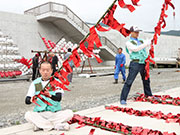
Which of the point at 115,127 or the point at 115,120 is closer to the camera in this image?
the point at 115,127

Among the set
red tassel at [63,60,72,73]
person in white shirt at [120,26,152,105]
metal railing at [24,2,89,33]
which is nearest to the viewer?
red tassel at [63,60,72,73]

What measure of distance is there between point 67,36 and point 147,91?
58.1ft

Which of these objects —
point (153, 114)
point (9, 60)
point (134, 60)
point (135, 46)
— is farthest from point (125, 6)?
point (9, 60)

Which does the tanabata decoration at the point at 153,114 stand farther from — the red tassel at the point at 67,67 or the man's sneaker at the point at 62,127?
the red tassel at the point at 67,67

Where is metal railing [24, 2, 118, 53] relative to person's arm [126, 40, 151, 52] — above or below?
above

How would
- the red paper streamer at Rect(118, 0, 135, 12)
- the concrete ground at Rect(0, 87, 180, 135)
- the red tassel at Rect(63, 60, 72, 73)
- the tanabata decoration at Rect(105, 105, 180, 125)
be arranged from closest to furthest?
the red paper streamer at Rect(118, 0, 135, 12) → the red tassel at Rect(63, 60, 72, 73) → the concrete ground at Rect(0, 87, 180, 135) → the tanabata decoration at Rect(105, 105, 180, 125)

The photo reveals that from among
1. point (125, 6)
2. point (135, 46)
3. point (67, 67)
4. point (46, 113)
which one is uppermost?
point (125, 6)

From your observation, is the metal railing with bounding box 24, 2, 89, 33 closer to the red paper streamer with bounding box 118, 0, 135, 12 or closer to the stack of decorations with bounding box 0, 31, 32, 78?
the stack of decorations with bounding box 0, 31, 32, 78

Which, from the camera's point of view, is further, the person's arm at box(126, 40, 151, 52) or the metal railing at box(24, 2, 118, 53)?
the metal railing at box(24, 2, 118, 53)

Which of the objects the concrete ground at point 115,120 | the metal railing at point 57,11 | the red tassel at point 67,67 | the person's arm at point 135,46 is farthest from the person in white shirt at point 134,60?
the metal railing at point 57,11

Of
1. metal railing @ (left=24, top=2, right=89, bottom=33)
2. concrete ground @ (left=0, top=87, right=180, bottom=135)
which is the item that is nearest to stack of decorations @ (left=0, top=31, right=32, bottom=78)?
metal railing @ (left=24, top=2, right=89, bottom=33)

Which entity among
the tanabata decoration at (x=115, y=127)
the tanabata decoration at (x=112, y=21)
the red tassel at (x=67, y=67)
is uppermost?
the tanabata decoration at (x=112, y=21)

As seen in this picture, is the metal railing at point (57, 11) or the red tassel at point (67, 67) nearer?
the red tassel at point (67, 67)

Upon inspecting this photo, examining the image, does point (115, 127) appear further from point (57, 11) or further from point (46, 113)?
point (57, 11)
